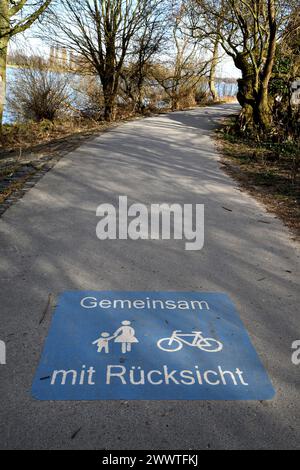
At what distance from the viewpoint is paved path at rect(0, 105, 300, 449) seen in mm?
2172

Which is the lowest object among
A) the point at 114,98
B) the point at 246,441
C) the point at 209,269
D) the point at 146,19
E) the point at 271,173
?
the point at 246,441

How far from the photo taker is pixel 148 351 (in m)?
2.81

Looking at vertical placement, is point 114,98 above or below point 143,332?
above

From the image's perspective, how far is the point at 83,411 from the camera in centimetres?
227

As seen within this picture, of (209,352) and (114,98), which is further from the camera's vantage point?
(114,98)

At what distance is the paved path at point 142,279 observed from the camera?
2.17 m

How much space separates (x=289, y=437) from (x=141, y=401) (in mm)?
881

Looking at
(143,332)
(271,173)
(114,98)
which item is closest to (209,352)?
(143,332)

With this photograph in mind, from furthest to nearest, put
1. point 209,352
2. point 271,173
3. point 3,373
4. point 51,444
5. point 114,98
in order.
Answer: point 114,98 < point 271,173 < point 209,352 < point 3,373 < point 51,444

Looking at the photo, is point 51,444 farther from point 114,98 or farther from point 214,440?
point 114,98

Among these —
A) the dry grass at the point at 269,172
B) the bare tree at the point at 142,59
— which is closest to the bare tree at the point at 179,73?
the bare tree at the point at 142,59

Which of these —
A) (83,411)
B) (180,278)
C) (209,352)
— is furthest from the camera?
(180,278)
